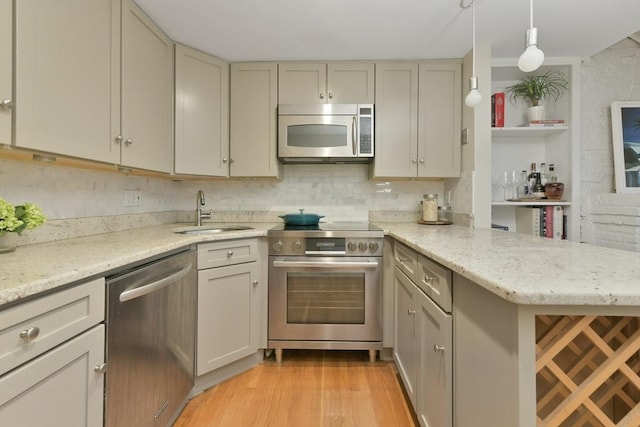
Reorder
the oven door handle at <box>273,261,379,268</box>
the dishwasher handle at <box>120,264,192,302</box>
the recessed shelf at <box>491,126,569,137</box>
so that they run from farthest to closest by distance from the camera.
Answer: the recessed shelf at <box>491,126,569,137</box>
the oven door handle at <box>273,261,379,268</box>
the dishwasher handle at <box>120,264,192,302</box>

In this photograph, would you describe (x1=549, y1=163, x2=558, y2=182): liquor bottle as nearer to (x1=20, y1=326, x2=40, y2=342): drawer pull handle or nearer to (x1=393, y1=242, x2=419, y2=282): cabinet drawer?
(x1=393, y1=242, x2=419, y2=282): cabinet drawer

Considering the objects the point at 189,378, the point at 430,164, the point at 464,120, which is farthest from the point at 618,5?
the point at 189,378

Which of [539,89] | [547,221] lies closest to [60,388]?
[547,221]

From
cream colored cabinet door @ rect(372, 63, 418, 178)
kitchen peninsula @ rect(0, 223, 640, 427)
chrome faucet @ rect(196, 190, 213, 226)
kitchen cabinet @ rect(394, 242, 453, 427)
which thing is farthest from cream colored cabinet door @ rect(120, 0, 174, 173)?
kitchen cabinet @ rect(394, 242, 453, 427)

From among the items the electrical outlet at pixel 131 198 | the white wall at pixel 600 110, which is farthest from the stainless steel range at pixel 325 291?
the white wall at pixel 600 110

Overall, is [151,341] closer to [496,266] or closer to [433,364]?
[433,364]

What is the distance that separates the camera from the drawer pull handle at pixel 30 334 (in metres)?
0.70

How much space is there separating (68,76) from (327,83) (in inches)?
64.8

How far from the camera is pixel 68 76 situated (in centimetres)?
118

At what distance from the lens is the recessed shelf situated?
2.21m

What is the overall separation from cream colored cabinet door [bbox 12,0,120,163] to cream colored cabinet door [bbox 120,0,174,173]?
0.08 m

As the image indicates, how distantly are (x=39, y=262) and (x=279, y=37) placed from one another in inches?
72.9

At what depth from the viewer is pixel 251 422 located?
151cm

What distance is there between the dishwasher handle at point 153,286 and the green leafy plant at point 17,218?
1.51ft
